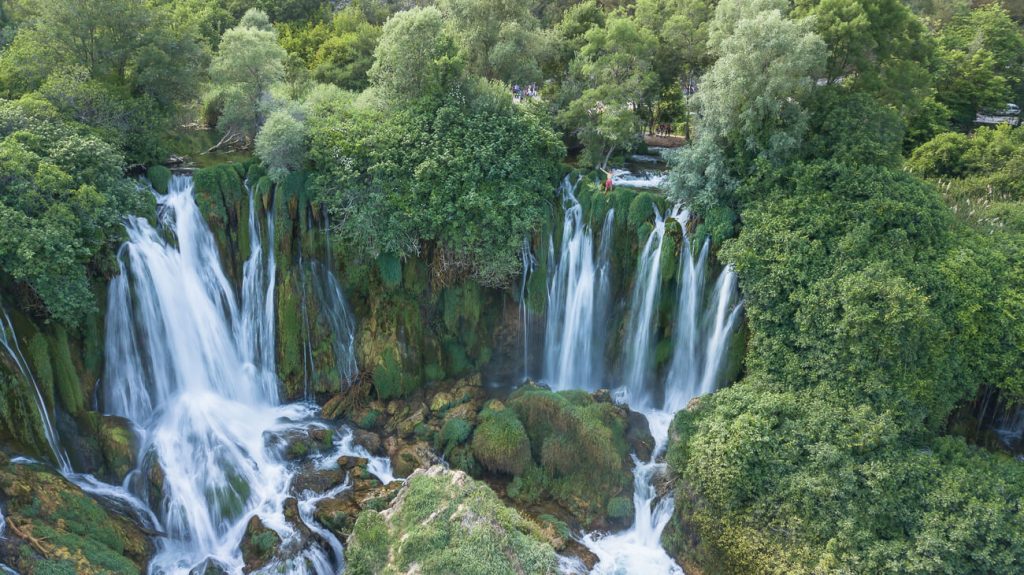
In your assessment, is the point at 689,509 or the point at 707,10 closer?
the point at 689,509

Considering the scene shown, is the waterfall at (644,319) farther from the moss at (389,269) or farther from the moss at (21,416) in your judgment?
the moss at (21,416)

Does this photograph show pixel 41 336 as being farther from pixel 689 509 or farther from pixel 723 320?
pixel 723 320

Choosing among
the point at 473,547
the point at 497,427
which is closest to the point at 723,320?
the point at 497,427

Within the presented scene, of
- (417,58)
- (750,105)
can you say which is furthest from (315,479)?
(750,105)

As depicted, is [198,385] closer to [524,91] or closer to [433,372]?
[433,372]

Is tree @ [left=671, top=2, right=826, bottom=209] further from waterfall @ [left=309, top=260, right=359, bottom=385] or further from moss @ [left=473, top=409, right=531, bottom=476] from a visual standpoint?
waterfall @ [left=309, top=260, right=359, bottom=385]

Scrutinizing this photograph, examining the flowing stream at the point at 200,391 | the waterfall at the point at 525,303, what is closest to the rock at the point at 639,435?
the waterfall at the point at 525,303
